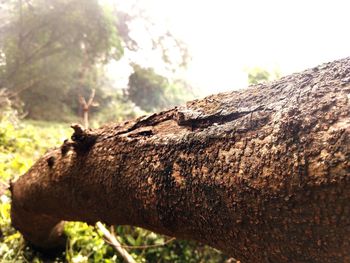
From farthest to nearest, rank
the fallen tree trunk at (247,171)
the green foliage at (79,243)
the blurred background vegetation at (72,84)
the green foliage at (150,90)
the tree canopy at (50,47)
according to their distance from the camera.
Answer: the green foliage at (150,90), the tree canopy at (50,47), the blurred background vegetation at (72,84), the green foliage at (79,243), the fallen tree trunk at (247,171)

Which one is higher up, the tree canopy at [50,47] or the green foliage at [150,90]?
the green foliage at [150,90]

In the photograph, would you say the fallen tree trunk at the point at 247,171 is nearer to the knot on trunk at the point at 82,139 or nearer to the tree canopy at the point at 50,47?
the knot on trunk at the point at 82,139

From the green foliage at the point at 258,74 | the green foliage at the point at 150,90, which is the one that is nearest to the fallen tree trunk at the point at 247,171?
the green foliage at the point at 258,74

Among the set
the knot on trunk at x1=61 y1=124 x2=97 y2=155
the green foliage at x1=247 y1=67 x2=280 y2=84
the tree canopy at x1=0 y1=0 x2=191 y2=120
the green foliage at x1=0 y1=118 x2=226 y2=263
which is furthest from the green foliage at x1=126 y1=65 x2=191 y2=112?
the knot on trunk at x1=61 y1=124 x2=97 y2=155

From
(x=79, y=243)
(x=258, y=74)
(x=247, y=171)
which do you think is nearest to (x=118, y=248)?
(x=79, y=243)

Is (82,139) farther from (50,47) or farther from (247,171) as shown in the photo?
(50,47)

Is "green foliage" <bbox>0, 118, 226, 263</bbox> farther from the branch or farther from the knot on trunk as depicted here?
the knot on trunk
